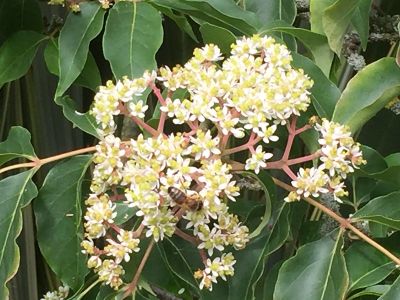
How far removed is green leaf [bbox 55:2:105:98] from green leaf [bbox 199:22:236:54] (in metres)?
0.12

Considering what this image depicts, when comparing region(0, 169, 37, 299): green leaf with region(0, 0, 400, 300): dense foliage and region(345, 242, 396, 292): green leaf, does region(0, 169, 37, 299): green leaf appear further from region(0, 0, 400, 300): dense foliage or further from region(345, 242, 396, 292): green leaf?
region(345, 242, 396, 292): green leaf

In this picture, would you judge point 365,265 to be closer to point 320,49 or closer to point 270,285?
point 270,285

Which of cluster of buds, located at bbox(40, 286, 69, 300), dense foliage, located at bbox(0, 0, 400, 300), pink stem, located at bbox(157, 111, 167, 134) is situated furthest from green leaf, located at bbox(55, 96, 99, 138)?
cluster of buds, located at bbox(40, 286, 69, 300)

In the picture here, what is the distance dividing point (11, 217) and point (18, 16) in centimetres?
30

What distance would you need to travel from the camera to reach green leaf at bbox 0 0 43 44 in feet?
2.89

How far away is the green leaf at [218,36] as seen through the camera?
688mm

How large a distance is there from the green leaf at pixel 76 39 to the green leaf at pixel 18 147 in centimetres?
7

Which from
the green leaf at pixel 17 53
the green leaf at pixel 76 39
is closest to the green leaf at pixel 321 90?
the green leaf at pixel 76 39

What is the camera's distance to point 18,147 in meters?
0.73

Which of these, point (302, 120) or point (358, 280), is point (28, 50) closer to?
point (302, 120)

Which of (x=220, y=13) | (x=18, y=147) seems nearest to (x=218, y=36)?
(x=220, y=13)

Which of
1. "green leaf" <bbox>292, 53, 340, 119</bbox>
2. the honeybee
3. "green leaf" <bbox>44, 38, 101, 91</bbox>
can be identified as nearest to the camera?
the honeybee

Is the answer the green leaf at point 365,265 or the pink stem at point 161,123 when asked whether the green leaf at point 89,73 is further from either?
the green leaf at point 365,265

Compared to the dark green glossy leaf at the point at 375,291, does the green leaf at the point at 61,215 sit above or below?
above
